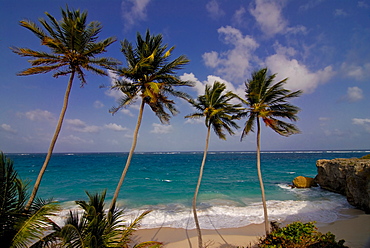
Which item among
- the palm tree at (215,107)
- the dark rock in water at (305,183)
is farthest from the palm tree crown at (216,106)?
the dark rock in water at (305,183)

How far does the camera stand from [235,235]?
10.4 meters

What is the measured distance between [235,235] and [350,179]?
11930mm

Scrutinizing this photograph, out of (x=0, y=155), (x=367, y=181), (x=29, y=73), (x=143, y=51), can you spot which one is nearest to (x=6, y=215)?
(x=0, y=155)

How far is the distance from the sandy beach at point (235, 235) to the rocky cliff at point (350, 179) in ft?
8.13

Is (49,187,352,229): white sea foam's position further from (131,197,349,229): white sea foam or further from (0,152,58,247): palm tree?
(0,152,58,247): palm tree

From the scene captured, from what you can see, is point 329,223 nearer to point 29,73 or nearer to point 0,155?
point 0,155

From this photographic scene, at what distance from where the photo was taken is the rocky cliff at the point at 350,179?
1345 cm

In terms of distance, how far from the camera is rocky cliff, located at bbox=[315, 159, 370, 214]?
1345 centimetres

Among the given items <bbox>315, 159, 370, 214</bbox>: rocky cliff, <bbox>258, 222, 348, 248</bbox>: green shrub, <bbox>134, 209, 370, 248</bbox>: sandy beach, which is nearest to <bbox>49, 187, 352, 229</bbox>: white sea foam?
<bbox>134, 209, 370, 248</bbox>: sandy beach

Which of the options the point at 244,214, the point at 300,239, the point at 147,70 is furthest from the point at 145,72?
the point at 244,214

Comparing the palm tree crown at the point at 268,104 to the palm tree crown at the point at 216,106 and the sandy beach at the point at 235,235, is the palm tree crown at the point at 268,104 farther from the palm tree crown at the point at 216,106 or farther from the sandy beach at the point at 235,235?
the sandy beach at the point at 235,235

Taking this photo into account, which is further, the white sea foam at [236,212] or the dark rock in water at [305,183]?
the dark rock in water at [305,183]

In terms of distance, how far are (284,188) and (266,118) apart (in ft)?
60.2

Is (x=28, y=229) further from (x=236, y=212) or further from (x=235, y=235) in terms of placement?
(x=236, y=212)
